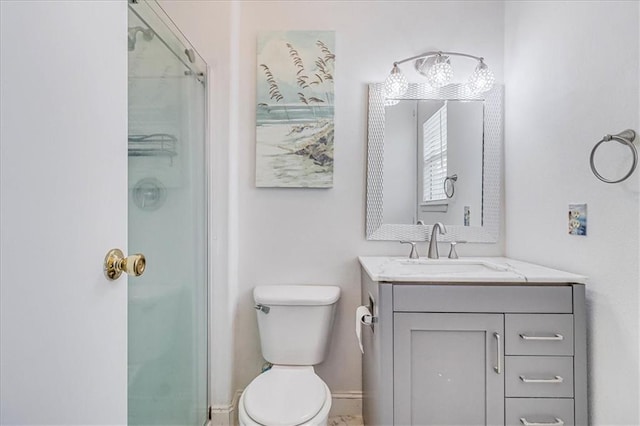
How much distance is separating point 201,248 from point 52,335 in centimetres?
110

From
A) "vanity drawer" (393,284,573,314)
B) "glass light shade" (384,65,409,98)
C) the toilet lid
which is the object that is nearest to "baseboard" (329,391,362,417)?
the toilet lid

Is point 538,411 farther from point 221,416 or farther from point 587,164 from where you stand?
point 221,416

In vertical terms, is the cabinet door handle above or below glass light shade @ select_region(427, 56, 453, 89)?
below

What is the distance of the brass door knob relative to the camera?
628 mm

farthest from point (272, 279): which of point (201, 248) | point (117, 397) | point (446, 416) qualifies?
point (117, 397)

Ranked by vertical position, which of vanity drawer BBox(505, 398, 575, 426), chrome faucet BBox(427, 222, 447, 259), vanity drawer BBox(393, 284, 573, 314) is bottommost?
vanity drawer BBox(505, 398, 575, 426)

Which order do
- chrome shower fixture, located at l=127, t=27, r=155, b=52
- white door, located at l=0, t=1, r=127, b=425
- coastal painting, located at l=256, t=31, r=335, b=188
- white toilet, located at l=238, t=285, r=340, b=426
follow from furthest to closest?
1. coastal painting, located at l=256, t=31, r=335, b=188
2. white toilet, located at l=238, t=285, r=340, b=426
3. chrome shower fixture, located at l=127, t=27, r=155, b=52
4. white door, located at l=0, t=1, r=127, b=425

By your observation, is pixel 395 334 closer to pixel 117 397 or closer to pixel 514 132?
pixel 117 397

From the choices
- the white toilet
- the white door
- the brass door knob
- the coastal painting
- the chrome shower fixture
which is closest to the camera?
the white door

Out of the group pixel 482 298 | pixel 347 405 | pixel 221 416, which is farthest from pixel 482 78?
pixel 221 416

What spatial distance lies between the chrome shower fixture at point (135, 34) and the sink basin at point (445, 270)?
43.0 inches

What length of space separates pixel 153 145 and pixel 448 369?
1298 millimetres

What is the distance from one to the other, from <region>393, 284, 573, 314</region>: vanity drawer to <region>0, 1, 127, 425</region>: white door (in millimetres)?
901

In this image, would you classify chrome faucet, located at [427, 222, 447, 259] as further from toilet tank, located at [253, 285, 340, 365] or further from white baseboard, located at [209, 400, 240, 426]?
white baseboard, located at [209, 400, 240, 426]
